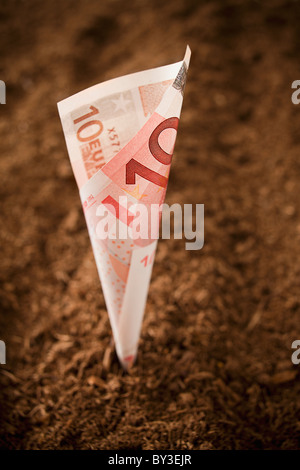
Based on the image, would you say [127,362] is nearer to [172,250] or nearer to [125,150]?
[172,250]

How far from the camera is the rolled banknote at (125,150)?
1.69 feet

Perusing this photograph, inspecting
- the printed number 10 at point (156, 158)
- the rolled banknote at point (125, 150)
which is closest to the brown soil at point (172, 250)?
the rolled banknote at point (125, 150)

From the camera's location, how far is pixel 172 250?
112cm

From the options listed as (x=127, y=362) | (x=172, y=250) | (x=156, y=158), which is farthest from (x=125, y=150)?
(x=172, y=250)

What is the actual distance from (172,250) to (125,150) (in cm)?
63

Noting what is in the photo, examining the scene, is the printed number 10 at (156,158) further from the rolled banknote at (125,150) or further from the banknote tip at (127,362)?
the banknote tip at (127,362)

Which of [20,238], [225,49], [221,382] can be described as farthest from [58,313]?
[225,49]

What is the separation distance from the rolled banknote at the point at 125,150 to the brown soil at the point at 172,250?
1.25ft

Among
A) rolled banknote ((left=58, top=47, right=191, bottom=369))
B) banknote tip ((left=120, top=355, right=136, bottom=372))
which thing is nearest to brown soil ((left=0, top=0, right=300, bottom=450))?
banknote tip ((left=120, top=355, right=136, bottom=372))

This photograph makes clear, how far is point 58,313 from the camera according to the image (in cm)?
101
